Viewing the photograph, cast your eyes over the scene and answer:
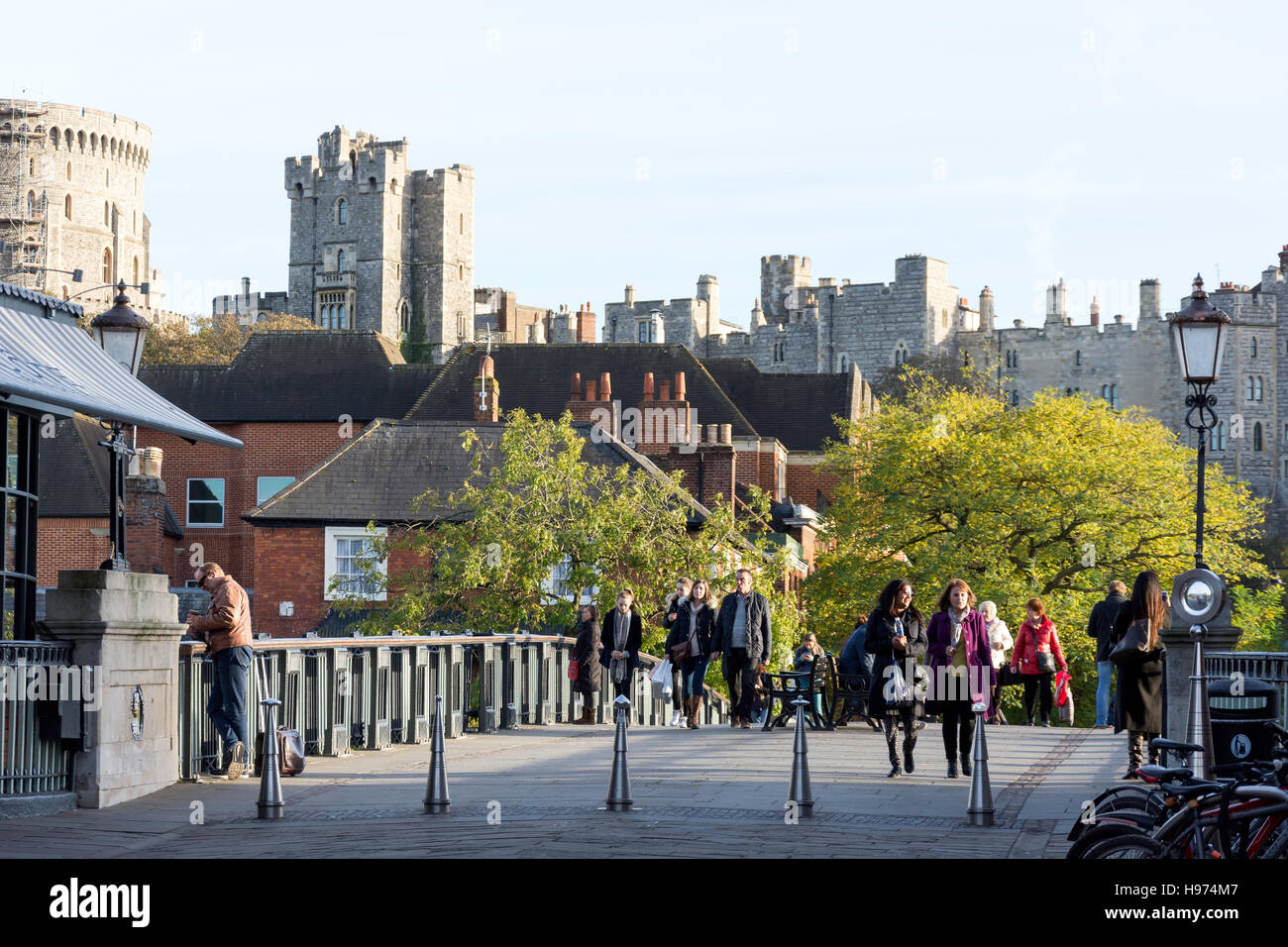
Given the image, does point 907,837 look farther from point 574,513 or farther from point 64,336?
point 574,513

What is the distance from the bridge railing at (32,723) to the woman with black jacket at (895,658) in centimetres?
641

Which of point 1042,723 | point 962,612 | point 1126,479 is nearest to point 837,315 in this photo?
point 1126,479

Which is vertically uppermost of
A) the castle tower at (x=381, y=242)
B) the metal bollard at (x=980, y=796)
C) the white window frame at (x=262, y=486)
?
the castle tower at (x=381, y=242)

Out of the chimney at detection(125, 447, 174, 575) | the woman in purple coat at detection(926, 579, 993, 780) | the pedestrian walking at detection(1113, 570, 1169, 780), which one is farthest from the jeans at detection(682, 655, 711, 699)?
→ the chimney at detection(125, 447, 174, 575)

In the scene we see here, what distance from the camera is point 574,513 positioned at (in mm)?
32188

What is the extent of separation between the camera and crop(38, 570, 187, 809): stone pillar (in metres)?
13.1

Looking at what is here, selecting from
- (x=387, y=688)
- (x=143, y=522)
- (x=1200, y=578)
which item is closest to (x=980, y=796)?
(x=1200, y=578)

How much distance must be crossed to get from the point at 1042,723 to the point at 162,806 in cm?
1315

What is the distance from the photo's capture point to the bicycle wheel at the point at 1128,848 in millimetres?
8930

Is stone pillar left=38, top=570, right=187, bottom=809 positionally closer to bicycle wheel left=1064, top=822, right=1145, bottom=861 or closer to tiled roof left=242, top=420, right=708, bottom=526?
bicycle wheel left=1064, top=822, right=1145, bottom=861

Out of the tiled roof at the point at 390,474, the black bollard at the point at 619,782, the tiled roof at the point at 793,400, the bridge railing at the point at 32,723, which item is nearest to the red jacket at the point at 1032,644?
the black bollard at the point at 619,782

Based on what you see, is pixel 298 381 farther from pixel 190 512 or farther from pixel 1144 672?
pixel 1144 672

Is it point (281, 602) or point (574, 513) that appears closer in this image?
point (574, 513)

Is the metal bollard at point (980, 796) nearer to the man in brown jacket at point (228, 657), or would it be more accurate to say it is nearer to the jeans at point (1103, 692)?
the man in brown jacket at point (228, 657)
